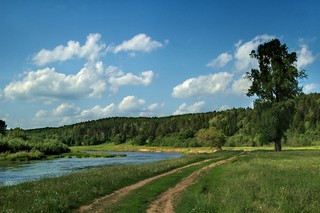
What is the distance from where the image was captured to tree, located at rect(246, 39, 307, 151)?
62781 mm

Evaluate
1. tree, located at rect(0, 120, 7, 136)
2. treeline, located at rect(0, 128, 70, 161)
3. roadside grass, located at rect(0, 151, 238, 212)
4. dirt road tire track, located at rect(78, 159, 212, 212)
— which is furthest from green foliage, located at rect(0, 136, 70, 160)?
dirt road tire track, located at rect(78, 159, 212, 212)

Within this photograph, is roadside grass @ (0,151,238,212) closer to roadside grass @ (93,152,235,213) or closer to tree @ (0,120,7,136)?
roadside grass @ (93,152,235,213)

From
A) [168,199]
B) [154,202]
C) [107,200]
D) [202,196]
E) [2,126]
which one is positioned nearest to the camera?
[202,196]

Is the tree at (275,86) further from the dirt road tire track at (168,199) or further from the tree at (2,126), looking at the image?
the tree at (2,126)

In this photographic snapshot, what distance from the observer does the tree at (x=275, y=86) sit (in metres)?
62.8

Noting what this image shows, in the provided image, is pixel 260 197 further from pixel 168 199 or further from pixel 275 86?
pixel 275 86

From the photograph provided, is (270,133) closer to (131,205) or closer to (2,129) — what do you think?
(131,205)

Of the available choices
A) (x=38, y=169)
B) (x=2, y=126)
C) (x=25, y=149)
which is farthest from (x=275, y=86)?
(x=2, y=126)

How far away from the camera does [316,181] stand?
2342 centimetres

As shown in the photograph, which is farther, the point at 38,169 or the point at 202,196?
the point at 38,169

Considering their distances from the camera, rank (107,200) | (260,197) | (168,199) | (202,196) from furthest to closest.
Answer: (168,199) < (107,200) < (202,196) < (260,197)

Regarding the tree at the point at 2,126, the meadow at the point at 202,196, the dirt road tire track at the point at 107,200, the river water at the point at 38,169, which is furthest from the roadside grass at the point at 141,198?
the tree at the point at 2,126

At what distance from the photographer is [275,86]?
64500mm

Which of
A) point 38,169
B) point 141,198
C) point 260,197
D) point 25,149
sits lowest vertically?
point 38,169
